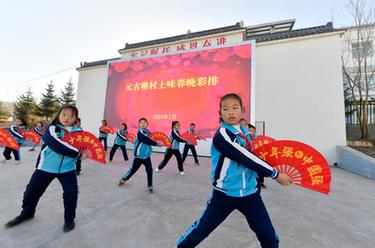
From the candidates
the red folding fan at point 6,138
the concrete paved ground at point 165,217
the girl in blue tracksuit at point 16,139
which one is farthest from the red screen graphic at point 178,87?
the red folding fan at point 6,138

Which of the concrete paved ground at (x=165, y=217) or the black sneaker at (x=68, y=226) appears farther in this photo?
the black sneaker at (x=68, y=226)

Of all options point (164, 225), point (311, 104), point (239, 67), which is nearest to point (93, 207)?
point (164, 225)

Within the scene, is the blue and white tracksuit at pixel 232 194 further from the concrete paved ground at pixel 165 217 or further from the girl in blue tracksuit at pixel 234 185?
the concrete paved ground at pixel 165 217

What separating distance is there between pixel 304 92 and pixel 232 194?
8024 mm

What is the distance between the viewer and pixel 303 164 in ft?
4.42

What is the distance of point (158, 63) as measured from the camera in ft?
29.3

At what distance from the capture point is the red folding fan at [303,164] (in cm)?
131

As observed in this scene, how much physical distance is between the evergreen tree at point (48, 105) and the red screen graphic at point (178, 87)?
19.0 m

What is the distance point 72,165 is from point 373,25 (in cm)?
1248

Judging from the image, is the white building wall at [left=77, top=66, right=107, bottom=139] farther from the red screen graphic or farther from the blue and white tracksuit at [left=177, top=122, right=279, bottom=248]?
the blue and white tracksuit at [left=177, top=122, right=279, bottom=248]

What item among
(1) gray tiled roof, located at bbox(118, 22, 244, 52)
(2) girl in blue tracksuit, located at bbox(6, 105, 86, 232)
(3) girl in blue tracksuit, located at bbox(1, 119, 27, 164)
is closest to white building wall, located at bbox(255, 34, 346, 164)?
(1) gray tiled roof, located at bbox(118, 22, 244, 52)

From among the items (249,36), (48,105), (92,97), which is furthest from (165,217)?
(48,105)

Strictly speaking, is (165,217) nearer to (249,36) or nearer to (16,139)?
(16,139)

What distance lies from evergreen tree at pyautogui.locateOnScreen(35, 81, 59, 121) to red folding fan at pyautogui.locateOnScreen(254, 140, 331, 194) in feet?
91.5
